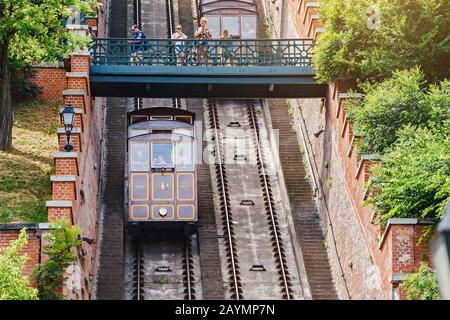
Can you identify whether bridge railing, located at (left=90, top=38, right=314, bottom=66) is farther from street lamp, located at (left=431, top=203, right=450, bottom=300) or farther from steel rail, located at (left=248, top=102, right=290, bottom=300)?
street lamp, located at (left=431, top=203, right=450, bottom=300)

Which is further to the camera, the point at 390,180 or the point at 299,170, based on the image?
the point at 299,170

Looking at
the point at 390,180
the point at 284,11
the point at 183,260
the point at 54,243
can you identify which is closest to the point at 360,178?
the point at 390,180

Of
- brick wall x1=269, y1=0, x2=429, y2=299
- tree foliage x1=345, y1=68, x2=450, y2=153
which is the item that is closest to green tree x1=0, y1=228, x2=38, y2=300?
brick wall x1=269, y1=0, x2=429, y2=299

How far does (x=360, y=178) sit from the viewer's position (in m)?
33.1

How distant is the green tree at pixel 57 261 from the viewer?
29422 millimetres

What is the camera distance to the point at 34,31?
112ft

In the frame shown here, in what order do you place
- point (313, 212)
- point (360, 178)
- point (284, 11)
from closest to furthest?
point (360, 178), point (313, 212), point (284, 11)

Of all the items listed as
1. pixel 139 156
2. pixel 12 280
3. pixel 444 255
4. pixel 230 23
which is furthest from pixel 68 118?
pixel 444 255

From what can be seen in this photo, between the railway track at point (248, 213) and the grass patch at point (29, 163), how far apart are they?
4.89m

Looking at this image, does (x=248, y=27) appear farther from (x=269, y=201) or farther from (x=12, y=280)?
(x=12, y=280)

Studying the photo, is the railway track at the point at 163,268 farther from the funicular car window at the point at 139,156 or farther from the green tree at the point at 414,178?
the green tree at the point at 414,178

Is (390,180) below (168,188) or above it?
below
